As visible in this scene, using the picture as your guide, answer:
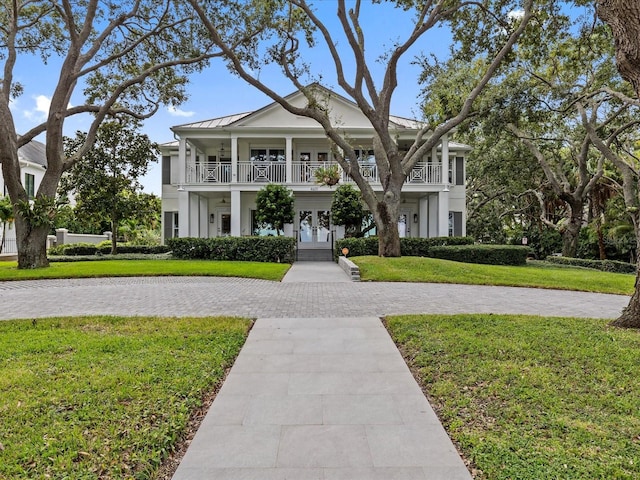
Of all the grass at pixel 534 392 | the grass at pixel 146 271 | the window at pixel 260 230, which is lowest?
the grass at pixel 534 392

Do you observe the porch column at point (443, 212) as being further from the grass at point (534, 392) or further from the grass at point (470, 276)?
the grass at point (534, 392)

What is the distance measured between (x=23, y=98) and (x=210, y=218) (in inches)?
375

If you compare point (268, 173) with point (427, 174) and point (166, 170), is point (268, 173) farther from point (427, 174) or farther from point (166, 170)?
point (427, 174)

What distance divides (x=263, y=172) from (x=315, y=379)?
16.4 metres

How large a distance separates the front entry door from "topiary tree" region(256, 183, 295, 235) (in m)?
4.22

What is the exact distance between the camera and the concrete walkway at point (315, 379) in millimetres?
2568

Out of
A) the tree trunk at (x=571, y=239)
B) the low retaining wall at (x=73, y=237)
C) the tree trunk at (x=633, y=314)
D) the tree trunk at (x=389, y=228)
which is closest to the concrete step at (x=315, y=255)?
the tree trunk at (x=389, y=228)

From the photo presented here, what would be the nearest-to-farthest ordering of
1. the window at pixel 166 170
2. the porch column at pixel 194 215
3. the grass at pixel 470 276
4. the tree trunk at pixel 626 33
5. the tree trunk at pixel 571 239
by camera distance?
the tree trunk at pixel 626 33 < the grass at pixel 470 276 < the porch column at pixel 194 215 < the tree trunk at pixel 571 239 < the window at pixel 166 170

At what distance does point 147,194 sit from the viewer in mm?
19391

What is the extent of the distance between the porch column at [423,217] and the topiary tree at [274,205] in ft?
26.2

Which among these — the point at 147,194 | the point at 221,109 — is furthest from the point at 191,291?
the point at 221,109

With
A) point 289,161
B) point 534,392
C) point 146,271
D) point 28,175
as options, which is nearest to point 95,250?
point 146,271

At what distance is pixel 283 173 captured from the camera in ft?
64.8

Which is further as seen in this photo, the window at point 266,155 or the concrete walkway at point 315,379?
the window at point 266,155
